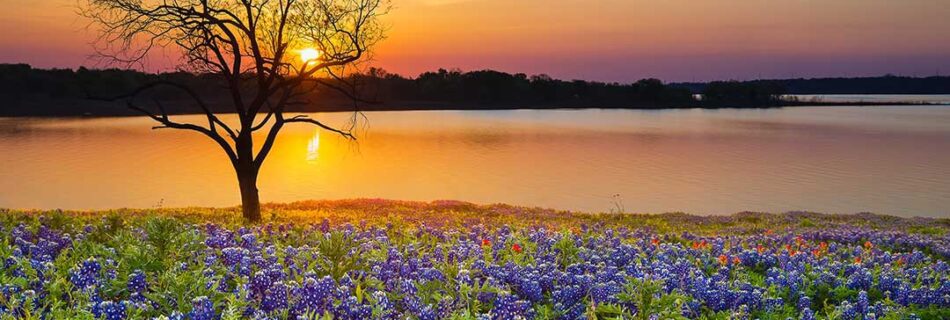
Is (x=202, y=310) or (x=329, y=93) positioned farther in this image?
(x=329, y=93)

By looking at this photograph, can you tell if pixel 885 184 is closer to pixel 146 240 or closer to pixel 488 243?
pixel 488 243

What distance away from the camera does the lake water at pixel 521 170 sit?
42.1 m

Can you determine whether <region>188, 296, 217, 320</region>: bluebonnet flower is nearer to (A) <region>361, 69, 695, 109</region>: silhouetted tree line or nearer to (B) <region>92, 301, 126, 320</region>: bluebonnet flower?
(B) <region>92, 301, 126, 320</region>: bluebonnet flower

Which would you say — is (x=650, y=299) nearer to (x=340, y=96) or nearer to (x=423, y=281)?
(x=423, y=281)

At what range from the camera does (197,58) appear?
2453 cm

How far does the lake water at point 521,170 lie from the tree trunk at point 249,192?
17.6 meters

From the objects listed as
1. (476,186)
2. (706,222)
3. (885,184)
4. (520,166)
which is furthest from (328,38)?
(885,184)

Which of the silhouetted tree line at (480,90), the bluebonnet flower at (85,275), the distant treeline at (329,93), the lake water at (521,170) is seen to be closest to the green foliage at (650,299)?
the bluebonnet flower at (85,275)

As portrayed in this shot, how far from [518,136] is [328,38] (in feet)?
221

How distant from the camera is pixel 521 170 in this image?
188ft

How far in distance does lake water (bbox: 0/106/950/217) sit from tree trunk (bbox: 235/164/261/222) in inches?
692

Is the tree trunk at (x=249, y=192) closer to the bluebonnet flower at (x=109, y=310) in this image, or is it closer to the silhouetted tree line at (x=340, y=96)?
the bluebonnet flower at (x=109, y=310)

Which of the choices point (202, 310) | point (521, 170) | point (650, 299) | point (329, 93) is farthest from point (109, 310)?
point (329, 93)

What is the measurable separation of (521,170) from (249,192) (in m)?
35.8
